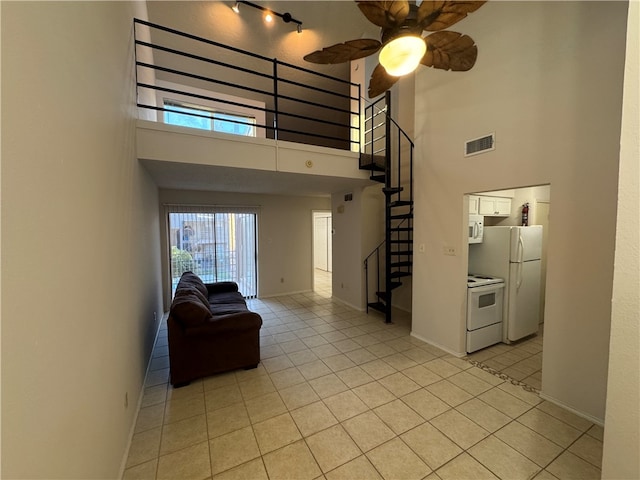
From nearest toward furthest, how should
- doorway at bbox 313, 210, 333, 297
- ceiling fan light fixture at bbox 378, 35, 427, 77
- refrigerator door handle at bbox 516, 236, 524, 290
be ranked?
ceiling fan light fixture at bbox 378, 35, 427, 77
refrigerator door handle at bbox 516, 236, 524, 290
doorway at bbox 313, 210, 333, 297

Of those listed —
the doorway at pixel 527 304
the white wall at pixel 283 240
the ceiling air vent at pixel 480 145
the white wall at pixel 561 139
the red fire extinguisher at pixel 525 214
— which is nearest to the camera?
the white wall at pixel 561 139

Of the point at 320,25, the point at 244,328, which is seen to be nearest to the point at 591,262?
the point at 244,328

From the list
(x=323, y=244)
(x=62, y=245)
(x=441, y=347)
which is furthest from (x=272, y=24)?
(x=323, y=244)

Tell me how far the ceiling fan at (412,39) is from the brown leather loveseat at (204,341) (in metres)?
2.51

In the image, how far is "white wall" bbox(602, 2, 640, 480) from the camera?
3.18 feet

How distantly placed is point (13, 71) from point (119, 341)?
1664 millimetres

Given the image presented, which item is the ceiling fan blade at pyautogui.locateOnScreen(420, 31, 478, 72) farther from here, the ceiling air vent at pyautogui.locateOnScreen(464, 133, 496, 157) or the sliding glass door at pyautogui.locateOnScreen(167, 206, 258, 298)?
the sliding glass door at pyautogui.locateOnScreen(167, 206, 258, 298)

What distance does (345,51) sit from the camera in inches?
73.0

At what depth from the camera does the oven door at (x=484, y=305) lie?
320 centimetres

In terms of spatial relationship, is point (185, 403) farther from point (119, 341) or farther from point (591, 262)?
point (591, 262)

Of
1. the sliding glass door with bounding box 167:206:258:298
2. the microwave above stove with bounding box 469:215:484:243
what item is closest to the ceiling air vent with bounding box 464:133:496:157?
the microwave above stove with bounding box 469:215:484:243

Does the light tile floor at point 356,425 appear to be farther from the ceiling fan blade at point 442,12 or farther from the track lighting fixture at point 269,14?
the track lighting fixture at point 269,14

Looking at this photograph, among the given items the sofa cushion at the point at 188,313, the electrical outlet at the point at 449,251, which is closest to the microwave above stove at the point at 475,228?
the electrical outlet at the point at 449,251

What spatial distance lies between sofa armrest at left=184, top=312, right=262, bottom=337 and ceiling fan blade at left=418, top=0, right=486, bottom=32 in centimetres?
292
